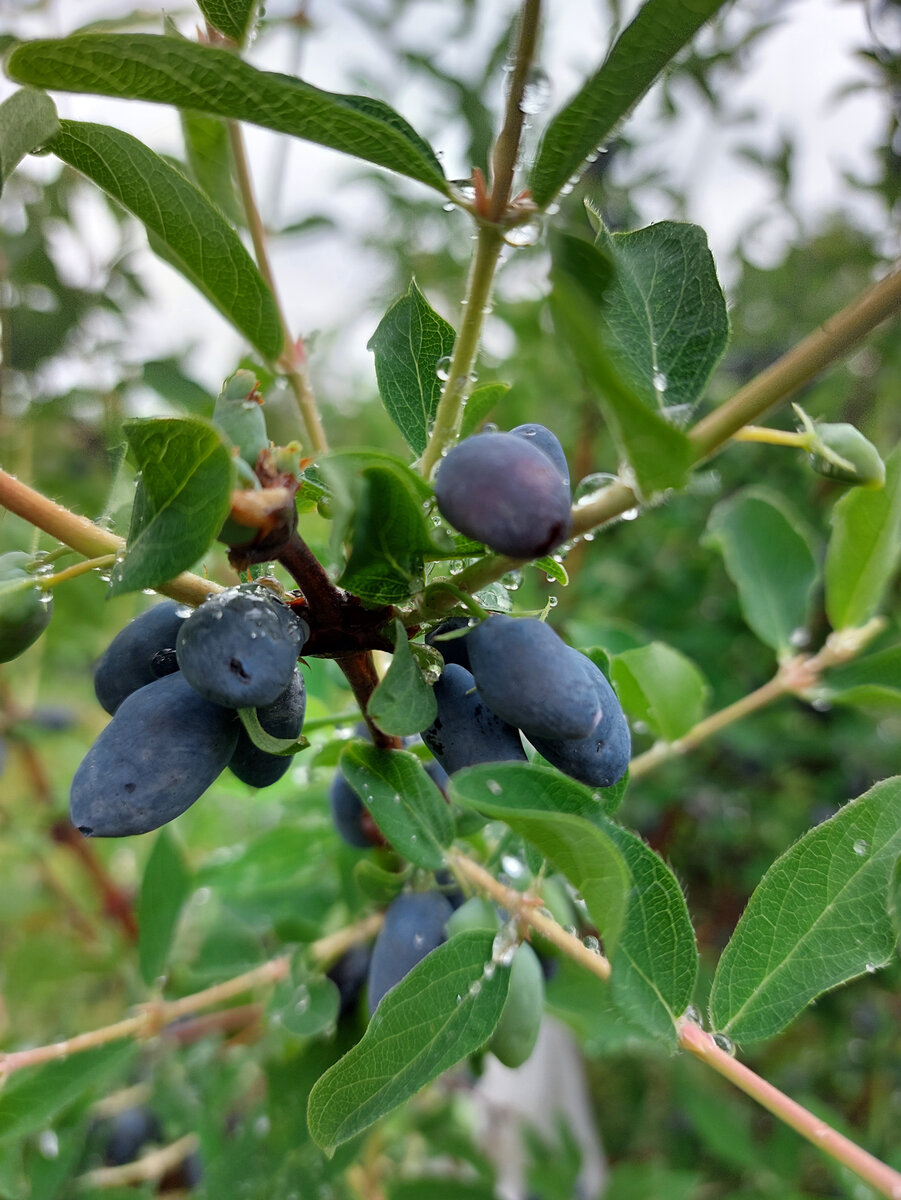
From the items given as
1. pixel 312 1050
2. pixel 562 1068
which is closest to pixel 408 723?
pixel 312 1050

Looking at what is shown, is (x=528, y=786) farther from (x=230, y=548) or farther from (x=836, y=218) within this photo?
(x=836, y=218)

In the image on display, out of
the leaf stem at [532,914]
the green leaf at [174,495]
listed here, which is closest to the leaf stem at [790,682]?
the leaf stem at [532,914]

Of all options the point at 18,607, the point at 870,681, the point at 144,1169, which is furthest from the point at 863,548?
the point at 144,1169

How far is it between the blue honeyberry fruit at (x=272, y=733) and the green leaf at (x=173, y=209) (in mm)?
226

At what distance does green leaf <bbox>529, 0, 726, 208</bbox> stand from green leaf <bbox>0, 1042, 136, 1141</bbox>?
0.83 m

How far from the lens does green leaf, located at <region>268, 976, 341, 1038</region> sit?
2.49 ft

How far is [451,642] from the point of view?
1.66 ft

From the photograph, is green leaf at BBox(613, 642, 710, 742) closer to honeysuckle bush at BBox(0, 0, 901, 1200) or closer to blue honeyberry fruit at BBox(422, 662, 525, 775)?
honeysuckle bush at BBox(0, 0, 901, 1200)

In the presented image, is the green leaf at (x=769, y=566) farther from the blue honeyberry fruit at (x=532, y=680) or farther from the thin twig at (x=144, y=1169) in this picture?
the thin twig at (x=144, y=1169)

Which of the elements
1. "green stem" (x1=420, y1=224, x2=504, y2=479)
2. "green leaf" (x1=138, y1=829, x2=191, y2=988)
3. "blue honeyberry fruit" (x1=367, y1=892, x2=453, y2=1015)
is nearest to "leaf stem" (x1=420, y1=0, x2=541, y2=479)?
"green stem" (x1=420, y1=224, x2=504, y2=479)

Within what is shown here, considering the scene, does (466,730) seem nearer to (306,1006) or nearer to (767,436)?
(767,436)

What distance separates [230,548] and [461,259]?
1978mm

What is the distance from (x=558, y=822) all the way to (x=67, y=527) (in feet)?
0.98

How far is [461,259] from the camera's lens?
2207 mm
